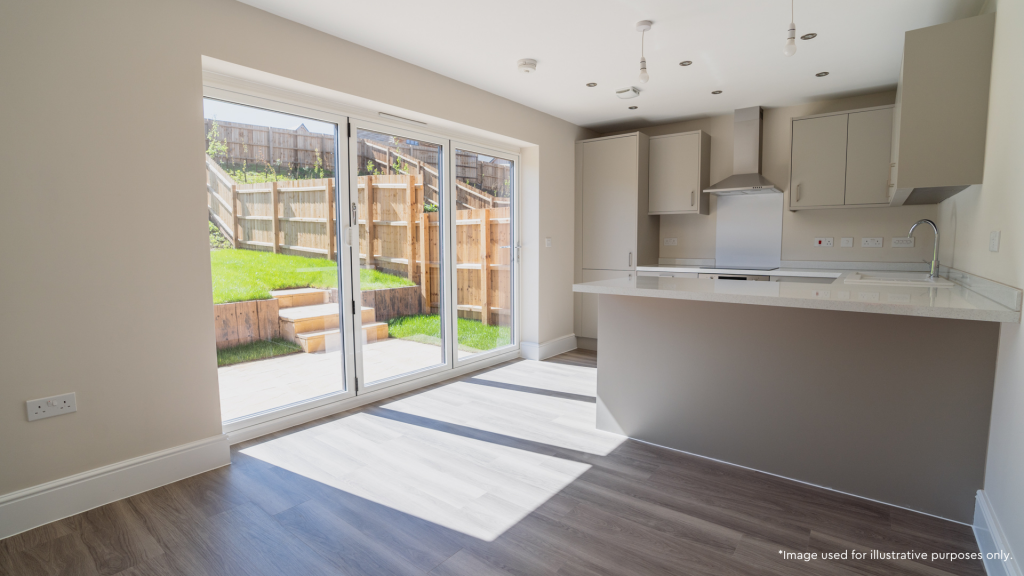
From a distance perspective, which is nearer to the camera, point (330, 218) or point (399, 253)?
point (330, 218)

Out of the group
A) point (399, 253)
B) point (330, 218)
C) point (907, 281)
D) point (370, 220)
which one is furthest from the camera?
point (399, 253)

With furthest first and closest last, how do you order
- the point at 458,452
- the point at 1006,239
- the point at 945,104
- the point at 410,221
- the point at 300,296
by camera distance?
1. the point at 410,221
2. the point at 300,296
3. the point at 458,452
4. the point at 945,104
5. the point at 1006,239

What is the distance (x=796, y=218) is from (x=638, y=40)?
262 centimetres

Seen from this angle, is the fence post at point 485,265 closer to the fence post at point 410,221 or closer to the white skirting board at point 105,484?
the fence post at point 410,221

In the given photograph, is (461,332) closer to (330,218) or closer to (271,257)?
(330,218)

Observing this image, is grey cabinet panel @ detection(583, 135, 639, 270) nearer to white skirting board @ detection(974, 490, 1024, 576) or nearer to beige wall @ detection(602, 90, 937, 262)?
beige wall @ detection(602, 90, 937, 262)

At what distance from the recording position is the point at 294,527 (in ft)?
6.77

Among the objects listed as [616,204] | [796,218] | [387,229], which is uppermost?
[616,204]

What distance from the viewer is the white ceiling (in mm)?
2713

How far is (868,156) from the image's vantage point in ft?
13.5

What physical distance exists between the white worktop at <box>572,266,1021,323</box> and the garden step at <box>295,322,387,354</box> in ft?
5.69

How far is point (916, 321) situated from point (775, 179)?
9.91 feet

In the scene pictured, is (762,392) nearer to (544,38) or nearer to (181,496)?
(544,38)

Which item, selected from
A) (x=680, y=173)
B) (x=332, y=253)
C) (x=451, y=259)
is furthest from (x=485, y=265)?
(x=680, y=173)
